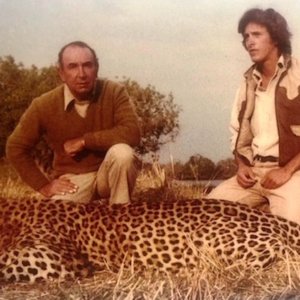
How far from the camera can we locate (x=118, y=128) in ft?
11.2

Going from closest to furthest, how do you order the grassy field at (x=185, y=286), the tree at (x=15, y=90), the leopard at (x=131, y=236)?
the grassy field at (x=185, y=286)
the leopard at (x=131, y=236)
the tree at (x=15, y=90)

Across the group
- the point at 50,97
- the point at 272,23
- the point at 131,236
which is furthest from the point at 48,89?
the point at 272,23

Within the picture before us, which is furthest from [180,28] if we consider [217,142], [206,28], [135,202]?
[135,202]

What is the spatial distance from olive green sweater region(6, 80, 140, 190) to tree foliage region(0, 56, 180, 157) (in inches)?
1.1

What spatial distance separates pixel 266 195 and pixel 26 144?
38.0 inches

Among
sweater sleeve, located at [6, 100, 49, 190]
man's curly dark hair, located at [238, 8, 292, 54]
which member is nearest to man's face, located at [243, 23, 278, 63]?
man's curly dark hair, located at [238, 8, 292, 54]

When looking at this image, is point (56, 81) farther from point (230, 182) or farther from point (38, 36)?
point (230, 182)

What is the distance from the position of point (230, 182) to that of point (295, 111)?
0.38 metres

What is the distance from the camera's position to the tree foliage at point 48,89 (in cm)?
338

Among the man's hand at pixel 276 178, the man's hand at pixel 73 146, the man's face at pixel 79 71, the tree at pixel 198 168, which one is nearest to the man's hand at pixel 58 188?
the man's hand at pixel 73 146

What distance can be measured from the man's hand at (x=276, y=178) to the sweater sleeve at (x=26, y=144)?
35.0 inches

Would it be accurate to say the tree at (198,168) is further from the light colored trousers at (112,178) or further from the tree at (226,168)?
the light colored trousers at (112,178)

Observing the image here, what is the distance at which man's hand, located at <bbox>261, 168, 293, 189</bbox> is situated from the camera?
11.2ft

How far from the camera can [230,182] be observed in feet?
11.3
